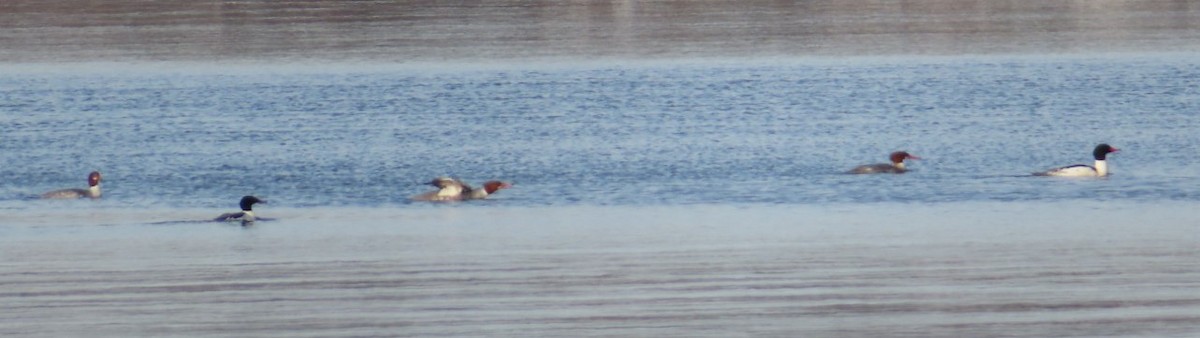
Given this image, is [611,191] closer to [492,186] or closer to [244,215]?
[492,186]

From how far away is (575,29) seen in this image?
4822cm

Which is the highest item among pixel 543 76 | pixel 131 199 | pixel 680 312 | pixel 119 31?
pixel 119 31

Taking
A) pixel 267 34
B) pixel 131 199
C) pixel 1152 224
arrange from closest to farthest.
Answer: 1. pixel 1152 224
2. pixel 131 199
3. pixel 267 34

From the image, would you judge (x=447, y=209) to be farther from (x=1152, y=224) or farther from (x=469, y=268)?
(x=1152, y=224)

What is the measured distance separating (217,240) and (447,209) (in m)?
2.16

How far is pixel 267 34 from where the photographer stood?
47.2 metres

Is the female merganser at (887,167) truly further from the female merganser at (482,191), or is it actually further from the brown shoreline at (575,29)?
the brown shoreline at (575,29)

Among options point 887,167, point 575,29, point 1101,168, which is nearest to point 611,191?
point 887,167

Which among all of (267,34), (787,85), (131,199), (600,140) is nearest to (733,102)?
(787,85)

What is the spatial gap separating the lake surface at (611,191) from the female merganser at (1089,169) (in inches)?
7.1

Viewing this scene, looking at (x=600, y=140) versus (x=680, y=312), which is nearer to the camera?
(x=680, y=312)

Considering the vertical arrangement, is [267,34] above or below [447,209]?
above

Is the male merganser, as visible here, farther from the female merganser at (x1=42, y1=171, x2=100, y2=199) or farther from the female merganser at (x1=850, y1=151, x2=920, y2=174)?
the female merganser at (x1=850, y1=151, x2=920, y2=174)

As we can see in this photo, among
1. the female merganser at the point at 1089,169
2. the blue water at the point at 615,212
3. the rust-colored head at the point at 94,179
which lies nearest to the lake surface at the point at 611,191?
the blue water at the point at 615,212
